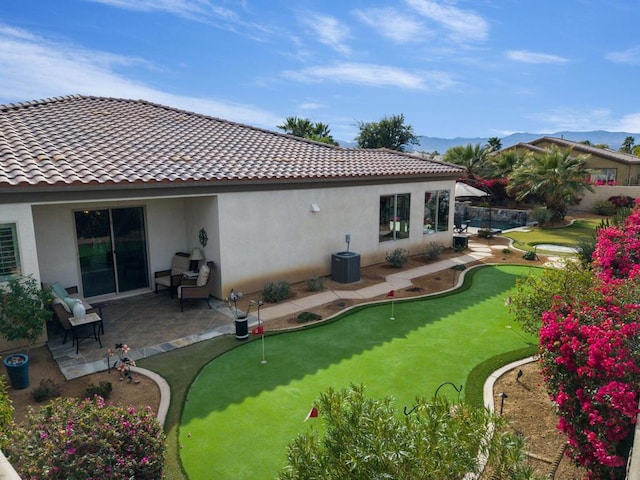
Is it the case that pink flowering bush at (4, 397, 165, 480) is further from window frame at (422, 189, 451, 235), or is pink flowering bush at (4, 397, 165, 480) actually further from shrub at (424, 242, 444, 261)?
window frame at (422, 189, 451, 235)

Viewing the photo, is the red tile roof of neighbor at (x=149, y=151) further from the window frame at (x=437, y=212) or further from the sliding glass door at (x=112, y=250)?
the sliding glass door at (x=112, y=250)

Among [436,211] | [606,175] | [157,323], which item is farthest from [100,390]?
[606,175]

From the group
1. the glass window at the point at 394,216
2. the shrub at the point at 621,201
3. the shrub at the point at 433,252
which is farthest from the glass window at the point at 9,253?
the shrub at the point at 621,201

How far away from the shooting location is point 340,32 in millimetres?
20172

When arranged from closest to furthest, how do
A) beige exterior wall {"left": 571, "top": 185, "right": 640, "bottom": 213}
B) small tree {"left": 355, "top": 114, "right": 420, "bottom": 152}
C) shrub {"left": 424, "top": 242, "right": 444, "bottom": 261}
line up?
shrub {"left": 424, "top": 242, "right": 444, "bottom": 261}, beige exterior wall {"left": 571, "top": 185, "right": 640, "bottom": 213}, small tree {"left": 355, "top": 114, "right": 420, "bottom": 152}

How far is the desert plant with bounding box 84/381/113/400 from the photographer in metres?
7.66

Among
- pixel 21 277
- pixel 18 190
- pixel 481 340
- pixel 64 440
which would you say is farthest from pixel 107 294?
pixel 481 340

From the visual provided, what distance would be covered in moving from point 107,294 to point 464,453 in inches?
501

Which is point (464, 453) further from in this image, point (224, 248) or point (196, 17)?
point (196, 17)

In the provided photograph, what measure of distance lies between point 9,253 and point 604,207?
127 ft

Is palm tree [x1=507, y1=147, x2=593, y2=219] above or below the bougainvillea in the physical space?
above

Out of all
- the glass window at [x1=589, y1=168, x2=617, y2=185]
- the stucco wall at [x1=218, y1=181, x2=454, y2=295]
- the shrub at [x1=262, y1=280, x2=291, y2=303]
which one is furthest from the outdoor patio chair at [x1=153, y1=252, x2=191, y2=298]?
the glass window at [x1=589, y1=168, x2=617, y2=185]

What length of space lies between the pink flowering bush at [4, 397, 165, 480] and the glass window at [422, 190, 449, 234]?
55.2 feet

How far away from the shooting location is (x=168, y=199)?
14188 mm
